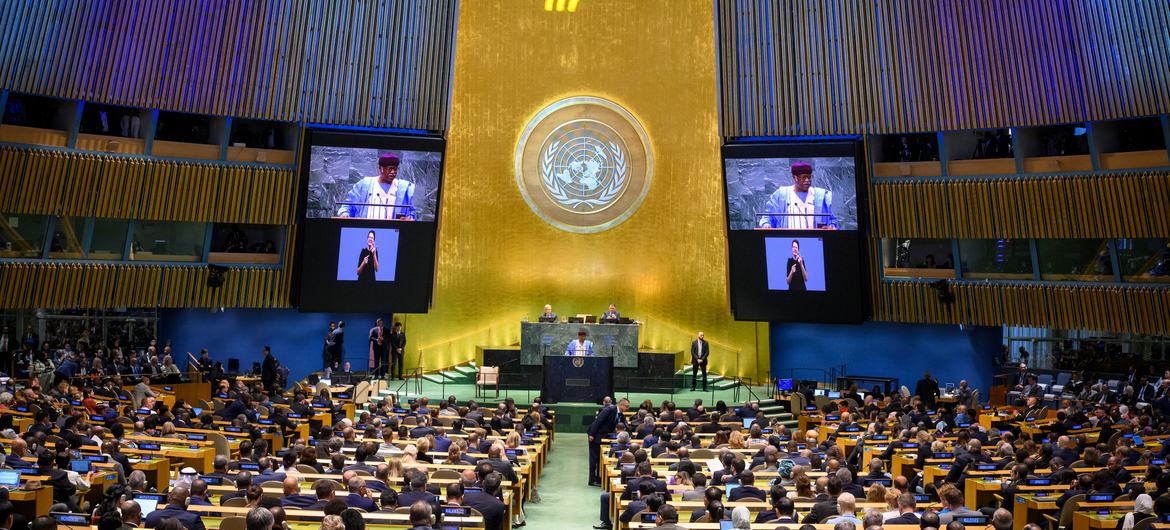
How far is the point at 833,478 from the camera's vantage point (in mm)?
9977

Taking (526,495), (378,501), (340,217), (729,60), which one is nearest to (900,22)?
(729,60)

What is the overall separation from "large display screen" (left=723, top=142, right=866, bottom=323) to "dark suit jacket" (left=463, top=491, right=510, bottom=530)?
1285cm

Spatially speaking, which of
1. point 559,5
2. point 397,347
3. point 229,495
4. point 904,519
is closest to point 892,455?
point 904,519

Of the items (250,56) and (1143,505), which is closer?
(1143,505)

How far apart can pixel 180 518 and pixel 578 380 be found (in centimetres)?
1230

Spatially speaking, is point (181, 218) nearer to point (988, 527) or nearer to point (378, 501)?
point (378, 501)

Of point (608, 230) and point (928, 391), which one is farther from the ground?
point (608, 230)

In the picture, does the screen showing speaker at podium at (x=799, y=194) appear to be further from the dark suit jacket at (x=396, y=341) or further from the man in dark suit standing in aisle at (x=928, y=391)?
the dark suit jacket at (x=396, y=341)

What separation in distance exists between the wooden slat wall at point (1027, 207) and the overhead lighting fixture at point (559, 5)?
8076 millimetres

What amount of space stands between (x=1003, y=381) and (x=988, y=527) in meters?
15.8

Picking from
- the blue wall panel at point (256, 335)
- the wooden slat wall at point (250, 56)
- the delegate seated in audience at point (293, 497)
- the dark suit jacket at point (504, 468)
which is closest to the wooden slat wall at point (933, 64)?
the wooden slat wall at point (250, 56)

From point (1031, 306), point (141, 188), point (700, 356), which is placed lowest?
point (700, 356)

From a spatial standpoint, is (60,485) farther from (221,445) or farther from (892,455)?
(892,455)

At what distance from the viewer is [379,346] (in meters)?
23.3
